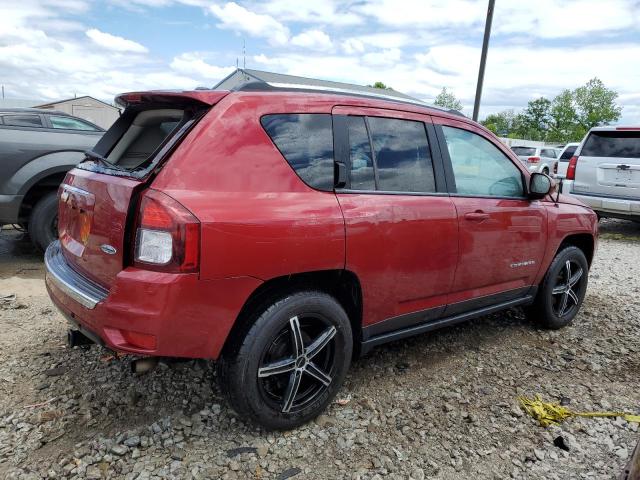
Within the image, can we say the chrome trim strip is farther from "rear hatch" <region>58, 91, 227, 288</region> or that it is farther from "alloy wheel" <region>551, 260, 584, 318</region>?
"alloy wheel" <region>551, 260, 584, 318</region>

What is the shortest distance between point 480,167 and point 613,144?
638 centimetres

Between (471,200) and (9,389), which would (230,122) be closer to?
(471,200)

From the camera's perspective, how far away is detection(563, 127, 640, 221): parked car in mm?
8039

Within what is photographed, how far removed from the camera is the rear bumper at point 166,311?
2.12 metres

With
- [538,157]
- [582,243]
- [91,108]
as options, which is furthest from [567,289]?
[91,108]

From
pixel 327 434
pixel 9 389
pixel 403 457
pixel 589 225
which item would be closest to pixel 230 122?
pixel 327 434

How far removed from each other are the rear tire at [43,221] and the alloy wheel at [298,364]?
407 centimetres

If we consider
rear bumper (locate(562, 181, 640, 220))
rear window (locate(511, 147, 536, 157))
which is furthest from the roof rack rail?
rear window (locate(511, 147, 536, 157))

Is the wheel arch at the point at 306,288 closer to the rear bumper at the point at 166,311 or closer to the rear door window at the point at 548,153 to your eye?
the rear bumper at the point at 166,311

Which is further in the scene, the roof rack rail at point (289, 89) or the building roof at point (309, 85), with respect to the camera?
the building roof at point (309, 85)

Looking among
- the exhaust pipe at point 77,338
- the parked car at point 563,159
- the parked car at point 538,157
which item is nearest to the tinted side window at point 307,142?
the exhaust pipe at point 77,338

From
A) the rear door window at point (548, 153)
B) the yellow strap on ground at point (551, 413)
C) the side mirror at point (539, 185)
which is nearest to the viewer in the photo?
the yellow strap on ground at point (551, 413)

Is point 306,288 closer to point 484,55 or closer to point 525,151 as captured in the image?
point 484,55

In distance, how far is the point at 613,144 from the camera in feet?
27.6
